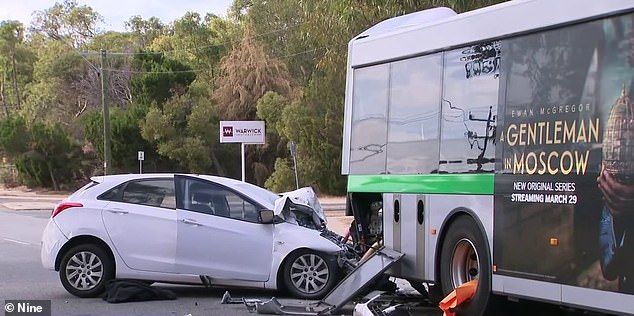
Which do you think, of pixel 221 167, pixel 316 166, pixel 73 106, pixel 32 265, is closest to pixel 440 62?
pixel 32 265

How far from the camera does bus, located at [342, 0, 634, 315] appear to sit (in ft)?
21.6

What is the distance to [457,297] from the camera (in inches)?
329

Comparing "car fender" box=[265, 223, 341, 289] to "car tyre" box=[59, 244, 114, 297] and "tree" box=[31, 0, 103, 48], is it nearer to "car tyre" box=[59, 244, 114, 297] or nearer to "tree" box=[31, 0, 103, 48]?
"car tyre" box=[59, 244, 114, 297]

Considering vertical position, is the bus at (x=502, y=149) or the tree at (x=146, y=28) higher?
the tree at (x=146, y=28)

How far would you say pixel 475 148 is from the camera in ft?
27.6

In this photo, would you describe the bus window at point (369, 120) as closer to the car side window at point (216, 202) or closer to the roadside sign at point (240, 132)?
the car side window at point (216, 202)

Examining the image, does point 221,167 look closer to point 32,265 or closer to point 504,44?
point 32,265

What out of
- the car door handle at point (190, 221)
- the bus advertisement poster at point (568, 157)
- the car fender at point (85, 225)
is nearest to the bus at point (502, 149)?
the bus advertisement poster at point (568, 157)

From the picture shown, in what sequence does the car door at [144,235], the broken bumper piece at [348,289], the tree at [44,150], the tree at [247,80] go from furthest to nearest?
the tree at [44,150]
the tree at [247,80]
the car door at [144,235]
the broken bumper piece at [348,289]

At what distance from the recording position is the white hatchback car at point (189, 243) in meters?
11.0

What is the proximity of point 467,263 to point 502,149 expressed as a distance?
1.51 metres

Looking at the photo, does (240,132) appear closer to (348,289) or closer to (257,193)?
(257,193)

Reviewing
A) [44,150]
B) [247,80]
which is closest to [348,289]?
[247,80]

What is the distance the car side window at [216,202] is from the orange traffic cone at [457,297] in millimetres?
3561
